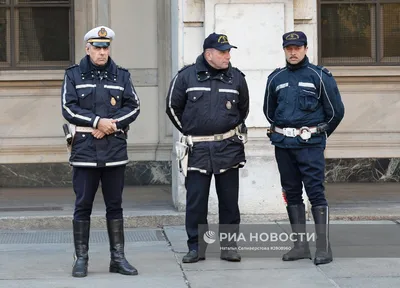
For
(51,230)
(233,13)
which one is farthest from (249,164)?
(51,230)

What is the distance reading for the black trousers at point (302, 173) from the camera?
820cm

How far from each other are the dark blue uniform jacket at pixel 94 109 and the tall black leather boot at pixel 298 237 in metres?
1.70

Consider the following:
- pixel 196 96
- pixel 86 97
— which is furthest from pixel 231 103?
pixel 86 97

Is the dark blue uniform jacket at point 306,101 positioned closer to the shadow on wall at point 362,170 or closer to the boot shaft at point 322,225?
the boot shaft at point 322,225

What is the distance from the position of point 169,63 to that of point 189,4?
2.52 m

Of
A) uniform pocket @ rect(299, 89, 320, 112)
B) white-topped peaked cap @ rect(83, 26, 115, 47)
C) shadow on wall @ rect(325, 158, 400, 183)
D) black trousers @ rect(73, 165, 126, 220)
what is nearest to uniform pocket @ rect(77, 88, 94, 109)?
white-topped peaked cap @ rect(83, 26, 115, 47)

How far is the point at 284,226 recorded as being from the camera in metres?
9.95

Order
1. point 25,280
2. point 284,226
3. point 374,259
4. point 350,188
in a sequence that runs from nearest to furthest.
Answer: point 25,280, point 374,259, point 284,226, point 350,188

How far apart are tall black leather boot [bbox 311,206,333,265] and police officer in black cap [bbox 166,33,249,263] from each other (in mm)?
718

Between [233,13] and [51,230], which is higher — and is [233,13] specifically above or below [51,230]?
above

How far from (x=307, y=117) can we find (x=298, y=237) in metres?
1.10

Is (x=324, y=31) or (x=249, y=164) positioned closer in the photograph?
(x=249, y=164)

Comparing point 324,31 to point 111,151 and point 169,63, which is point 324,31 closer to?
point 169,63

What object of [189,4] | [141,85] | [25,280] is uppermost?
[189,4]
